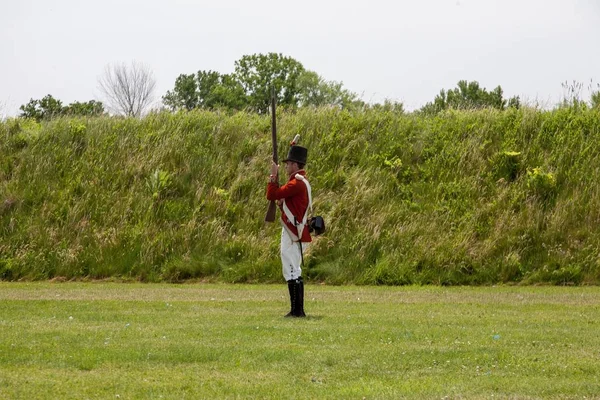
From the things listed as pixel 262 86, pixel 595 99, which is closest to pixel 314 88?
pixel 262 86

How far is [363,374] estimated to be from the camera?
9.53 meters

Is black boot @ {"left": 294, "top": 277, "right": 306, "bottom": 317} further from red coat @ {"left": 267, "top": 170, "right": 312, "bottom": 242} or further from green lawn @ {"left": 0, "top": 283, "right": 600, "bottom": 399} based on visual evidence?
red coat @ {"left": 267, "top": 170, "right": 312, "bottom": 242}

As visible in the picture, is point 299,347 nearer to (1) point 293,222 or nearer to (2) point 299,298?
(2) point 299,298

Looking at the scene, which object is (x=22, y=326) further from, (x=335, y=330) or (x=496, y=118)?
(x=496, y=118)

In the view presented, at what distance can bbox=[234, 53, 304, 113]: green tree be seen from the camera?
65.7 metres

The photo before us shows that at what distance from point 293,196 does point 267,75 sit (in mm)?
55384

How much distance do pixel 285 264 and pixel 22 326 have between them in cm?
382

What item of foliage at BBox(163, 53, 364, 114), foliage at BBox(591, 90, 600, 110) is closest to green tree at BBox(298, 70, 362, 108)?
foliage at BBox(163, 53, 364, 114)

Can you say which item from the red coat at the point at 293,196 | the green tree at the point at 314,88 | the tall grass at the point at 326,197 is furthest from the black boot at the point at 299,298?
the green tree at the point at 314,88

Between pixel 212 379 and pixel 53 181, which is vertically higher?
pixel 53 181

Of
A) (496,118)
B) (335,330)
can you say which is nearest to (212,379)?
(335,330)

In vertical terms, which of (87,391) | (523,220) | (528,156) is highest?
(528,156)

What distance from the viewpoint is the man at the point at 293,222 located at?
556 inches

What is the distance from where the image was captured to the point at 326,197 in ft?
78.0
